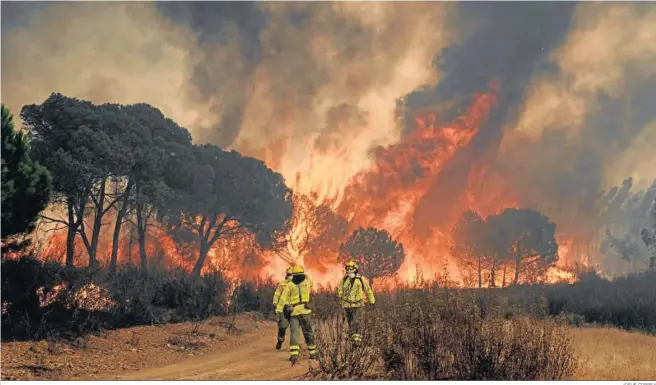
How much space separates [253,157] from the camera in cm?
5294

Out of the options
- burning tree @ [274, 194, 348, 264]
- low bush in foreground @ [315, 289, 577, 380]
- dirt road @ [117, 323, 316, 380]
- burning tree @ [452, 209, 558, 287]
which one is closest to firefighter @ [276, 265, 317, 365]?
dirt road @ [117, 323, 316, 380]

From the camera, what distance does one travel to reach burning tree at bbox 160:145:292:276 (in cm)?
4741

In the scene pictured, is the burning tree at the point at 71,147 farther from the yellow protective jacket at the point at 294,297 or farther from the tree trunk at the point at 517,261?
the tree trunk at the point at 517,261

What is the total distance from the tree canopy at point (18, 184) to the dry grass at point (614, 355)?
17.7 meters

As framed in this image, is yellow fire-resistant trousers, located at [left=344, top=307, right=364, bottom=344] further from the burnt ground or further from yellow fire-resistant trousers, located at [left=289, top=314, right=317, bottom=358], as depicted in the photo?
the burnt ground

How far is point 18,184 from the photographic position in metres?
19.7

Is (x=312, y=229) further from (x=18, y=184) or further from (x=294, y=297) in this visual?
(x=294, y=297)

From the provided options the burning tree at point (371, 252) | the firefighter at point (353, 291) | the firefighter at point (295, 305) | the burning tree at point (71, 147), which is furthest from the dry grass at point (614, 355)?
the burning tree at point (371, 252)

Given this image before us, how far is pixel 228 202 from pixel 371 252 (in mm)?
15373

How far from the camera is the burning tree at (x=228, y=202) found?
47.4m

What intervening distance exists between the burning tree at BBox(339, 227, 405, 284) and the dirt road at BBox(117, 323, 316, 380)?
36.2 metres

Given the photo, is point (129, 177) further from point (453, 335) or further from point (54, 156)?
point (453, 335)

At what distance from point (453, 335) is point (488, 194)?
2112 inches

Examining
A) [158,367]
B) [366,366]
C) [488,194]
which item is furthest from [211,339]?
[488,194]
